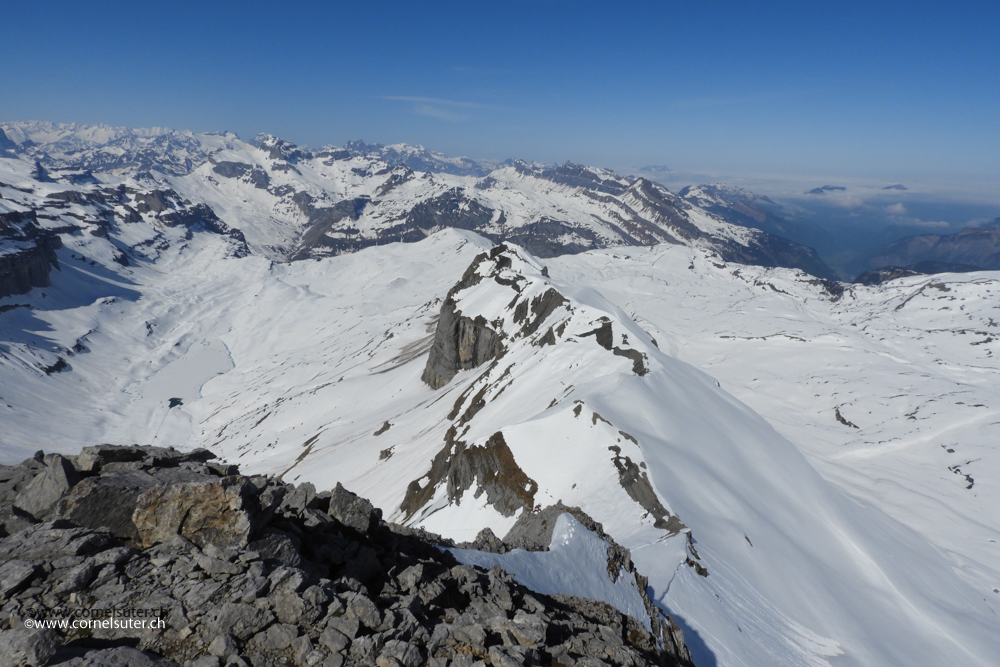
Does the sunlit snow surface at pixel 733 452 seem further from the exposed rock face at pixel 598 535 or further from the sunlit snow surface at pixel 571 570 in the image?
the sunlit snow surface at pixel 571 570

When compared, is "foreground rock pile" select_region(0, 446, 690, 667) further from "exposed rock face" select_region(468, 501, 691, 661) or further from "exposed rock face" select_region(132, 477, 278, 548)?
"exposed rock face" select_region(468, 501, 691, 661)

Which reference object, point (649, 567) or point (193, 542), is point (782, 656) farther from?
point (193, 542)

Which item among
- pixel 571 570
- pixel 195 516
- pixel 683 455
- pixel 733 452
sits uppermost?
pixel 195 516

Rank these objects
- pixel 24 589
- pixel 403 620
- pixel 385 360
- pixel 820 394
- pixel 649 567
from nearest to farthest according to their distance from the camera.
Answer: pixel 24 589 < pixel 403 620 < pixel 649 567 < pixel 820 394 < pixel 385 360

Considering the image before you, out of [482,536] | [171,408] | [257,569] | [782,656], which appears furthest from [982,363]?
[171,408]

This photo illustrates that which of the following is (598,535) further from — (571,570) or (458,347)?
(458,347)

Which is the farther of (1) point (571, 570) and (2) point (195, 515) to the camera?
(1) point (571, 570)

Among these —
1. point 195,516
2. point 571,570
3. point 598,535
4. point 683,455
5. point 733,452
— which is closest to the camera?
point 195,516

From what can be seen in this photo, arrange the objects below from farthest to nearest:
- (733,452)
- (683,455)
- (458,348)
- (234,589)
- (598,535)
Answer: (458,348)
(733,452)
(683,455)
(598,535)
(234,589)

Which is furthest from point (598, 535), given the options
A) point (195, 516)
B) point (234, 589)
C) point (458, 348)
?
point (458, 348)
